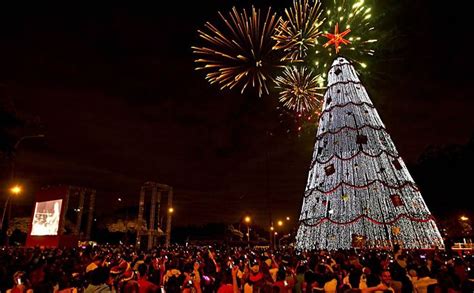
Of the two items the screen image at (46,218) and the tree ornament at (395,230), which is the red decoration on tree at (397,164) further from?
the screen image at (46,218)

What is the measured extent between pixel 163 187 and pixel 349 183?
998 inches

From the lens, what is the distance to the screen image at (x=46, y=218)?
3410cm

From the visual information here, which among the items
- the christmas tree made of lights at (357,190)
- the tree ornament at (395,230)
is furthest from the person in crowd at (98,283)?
the tree ornament at (395,230)

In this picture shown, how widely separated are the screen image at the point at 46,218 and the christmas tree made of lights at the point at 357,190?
26.9m

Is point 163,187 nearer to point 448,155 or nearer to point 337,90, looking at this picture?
point 337,90

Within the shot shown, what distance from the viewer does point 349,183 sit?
20.8 metres

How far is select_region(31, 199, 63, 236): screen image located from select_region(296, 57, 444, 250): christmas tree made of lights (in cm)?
2694

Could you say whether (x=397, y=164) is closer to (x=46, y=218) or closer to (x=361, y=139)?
(x=361, y=139)

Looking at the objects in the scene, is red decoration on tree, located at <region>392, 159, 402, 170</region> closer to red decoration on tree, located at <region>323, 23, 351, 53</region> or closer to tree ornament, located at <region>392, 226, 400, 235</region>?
tree ornament, located at <region>392, 226, 400, 235</region>

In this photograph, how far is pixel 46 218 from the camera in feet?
115

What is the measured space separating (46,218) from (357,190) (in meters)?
33.1

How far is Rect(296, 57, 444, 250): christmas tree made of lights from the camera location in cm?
1959

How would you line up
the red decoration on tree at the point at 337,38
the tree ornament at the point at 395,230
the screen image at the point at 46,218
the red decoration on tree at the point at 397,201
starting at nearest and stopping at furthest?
the tree ornament at the point at 395,230 < the red decoration on tree at the point at 397,201 < the red decoration on tree at the point at 337,38 < the screen image at the point at 46,218

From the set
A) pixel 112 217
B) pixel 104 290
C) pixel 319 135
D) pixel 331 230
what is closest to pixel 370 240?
pixel 331 230
